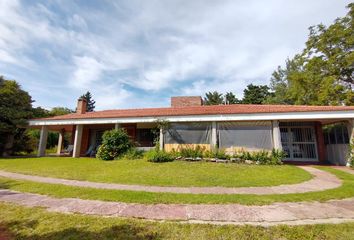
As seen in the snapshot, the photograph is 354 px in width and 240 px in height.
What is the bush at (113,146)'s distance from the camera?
45.3 feet

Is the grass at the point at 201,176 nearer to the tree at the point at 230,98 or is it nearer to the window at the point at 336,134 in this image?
the window at the point at 336,134

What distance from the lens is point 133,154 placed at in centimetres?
1368

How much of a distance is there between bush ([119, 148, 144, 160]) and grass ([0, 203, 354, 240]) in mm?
9500

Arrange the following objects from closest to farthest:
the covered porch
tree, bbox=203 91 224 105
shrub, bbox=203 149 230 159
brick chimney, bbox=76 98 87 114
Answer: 1. shrub, bbox=203 149 230 159
2. the covered porch
3. brick chimney, bbox=76 98 87 114
4. tree, bbox=203 91 224 105

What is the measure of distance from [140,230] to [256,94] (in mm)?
43225

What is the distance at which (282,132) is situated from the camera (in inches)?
580

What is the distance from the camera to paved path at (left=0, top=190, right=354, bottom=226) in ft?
13.0

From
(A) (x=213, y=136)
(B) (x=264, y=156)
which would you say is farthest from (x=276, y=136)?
(A) (x=213, y=136)

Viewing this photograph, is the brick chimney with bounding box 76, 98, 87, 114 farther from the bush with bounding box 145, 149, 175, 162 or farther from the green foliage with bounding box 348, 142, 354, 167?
the green foliage with bounding box 348, 142, 354, 167

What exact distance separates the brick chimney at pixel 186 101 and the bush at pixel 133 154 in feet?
30.9

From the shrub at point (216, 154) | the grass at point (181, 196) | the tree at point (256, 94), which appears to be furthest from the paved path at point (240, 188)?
the tree at point (256, 94)

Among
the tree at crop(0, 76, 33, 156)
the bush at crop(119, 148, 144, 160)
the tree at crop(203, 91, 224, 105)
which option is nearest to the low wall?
the bush at crop(119, 148, 144, 160)

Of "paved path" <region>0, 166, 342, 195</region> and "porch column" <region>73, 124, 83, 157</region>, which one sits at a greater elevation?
"porch column" <region>73, 124, 83, 157</region>

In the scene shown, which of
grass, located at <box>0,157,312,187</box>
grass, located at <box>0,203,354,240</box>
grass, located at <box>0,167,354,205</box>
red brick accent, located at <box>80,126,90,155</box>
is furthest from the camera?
red brick accent, located at <box>80,126,90,155</box>
